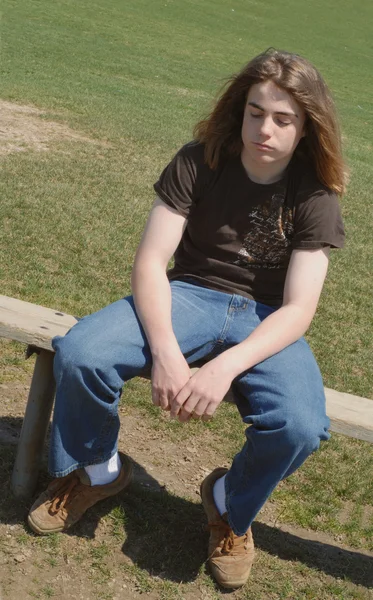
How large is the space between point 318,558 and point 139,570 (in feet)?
2.38

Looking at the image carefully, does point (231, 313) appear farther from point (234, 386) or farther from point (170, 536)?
point (170, 536)

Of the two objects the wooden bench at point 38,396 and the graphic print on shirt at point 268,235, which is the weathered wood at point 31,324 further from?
the graphic print on shirt at point 268,235

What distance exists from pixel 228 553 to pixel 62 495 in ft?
2.06

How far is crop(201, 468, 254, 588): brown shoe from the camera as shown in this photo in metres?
3.06

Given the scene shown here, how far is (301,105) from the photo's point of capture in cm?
308

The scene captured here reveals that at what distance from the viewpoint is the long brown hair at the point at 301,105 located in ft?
10.0

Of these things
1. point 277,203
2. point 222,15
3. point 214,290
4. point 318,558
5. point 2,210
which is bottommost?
point 222,15

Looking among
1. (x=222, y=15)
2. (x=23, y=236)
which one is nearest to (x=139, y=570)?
(x=23, y=236)

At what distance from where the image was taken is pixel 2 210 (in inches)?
268

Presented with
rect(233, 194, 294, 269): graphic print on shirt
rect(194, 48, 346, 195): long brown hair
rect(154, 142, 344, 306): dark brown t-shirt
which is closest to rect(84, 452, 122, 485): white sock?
rect(154, 142, 344, 306): dark brown t-shirt

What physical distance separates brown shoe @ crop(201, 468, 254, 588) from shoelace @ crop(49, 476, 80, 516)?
0.52m

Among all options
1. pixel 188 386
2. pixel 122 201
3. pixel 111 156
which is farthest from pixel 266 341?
pixel 111 156

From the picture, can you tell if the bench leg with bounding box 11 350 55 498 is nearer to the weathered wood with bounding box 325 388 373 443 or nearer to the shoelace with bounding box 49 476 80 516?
the shoelace with bounding box 49 476 80 516

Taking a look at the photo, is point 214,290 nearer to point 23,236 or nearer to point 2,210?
point 23,236
